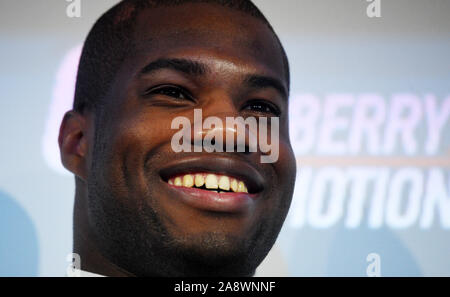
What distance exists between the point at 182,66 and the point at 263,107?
30 centimetres

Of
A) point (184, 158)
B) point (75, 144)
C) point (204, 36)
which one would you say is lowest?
point (184, 158)

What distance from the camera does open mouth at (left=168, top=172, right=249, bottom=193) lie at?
161 cm

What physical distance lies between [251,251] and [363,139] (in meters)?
1.05

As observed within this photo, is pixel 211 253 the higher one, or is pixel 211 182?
pixel 211 182

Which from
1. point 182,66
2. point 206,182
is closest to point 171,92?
point 182,66

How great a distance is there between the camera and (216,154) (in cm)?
161

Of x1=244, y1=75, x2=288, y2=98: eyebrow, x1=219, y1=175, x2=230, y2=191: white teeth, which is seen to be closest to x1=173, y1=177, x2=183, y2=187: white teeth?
x1=219, y1=175, x2=230, y2=191: white teeth

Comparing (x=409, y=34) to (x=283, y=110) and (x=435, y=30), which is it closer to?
(x=435, y=30)

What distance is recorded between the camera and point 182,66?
1692 millimetres

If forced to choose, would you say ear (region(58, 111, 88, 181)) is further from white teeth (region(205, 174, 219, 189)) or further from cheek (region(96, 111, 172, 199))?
white teeth (region(205, 174, 219, 189))

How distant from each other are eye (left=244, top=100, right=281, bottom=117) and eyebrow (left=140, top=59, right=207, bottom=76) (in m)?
0.19

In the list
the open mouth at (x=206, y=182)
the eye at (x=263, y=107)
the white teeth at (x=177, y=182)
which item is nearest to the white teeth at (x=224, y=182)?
the open mouth at (x=206, y=182)

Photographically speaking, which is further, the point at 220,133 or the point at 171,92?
the point at 171,92

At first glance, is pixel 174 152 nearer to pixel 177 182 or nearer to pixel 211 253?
pixel 177 182
